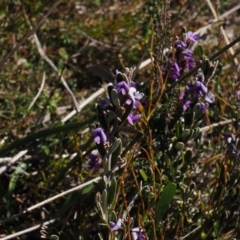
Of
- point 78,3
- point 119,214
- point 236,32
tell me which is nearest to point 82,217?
point 119,214

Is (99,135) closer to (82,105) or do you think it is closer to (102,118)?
(102,118)

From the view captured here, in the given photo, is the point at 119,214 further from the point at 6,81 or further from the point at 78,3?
the point at 78,3

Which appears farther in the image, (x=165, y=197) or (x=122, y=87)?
(x=165, y=197)

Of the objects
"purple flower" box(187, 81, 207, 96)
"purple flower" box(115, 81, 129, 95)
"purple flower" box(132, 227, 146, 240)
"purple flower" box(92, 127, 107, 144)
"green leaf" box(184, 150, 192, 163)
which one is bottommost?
"purple flower" box(132, 227, 146, 240)

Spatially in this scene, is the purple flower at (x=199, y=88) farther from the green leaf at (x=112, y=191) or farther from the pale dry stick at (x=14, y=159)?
the pale dry stick at (x=14, y=159)

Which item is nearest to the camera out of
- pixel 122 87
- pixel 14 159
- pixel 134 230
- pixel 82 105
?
pixel 122 87

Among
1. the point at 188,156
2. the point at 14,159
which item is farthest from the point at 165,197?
the point at 14,159

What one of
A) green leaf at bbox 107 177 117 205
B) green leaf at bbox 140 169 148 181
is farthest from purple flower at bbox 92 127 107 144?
green leaf at bbox 140 169 148 181

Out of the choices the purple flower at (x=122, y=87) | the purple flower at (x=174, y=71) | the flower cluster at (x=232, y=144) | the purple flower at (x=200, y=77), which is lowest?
the flower cluster at (x=232, y=144)

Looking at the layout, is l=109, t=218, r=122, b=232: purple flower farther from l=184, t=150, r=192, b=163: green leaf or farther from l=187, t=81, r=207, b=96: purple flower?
l=187, t=81, r=207, b=96: purple flower

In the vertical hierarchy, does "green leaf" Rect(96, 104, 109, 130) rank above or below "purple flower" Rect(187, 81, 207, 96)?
above

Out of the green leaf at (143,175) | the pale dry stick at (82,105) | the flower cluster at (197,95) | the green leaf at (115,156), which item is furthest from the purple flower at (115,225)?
the pale dry stick at (82,105)
